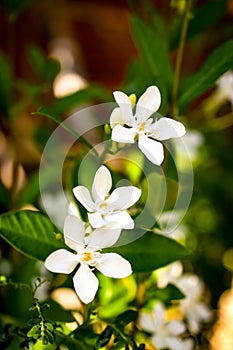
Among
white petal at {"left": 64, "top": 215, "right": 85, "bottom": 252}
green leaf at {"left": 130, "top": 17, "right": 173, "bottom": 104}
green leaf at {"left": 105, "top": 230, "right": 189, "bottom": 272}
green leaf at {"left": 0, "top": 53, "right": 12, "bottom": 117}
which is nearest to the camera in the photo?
white petal at {"left": 64, "top": 215, "right": 85, "bottom": 252}

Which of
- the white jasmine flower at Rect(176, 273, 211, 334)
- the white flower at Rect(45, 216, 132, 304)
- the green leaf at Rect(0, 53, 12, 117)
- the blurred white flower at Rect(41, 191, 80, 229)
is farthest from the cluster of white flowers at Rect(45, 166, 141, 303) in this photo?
the green leaf at Rect(0, 53, 12, 117)

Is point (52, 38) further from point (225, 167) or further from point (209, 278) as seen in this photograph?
point (209, 278)

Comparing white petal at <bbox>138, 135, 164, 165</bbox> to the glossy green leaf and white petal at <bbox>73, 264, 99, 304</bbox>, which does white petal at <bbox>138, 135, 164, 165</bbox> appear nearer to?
white petal at <bbox>73, 264, 99, 304</bbox>

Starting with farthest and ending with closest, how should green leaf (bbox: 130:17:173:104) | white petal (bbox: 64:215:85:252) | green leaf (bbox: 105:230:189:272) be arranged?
green leaf (bbox: 130:17:173:104) → green leaf (bbox: 105:230:189:272) → white petal (bbox: 64:215:85:252)

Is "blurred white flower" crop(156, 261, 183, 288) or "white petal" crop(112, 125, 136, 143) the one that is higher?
"white petal" crop(112, 125, 136, 143)

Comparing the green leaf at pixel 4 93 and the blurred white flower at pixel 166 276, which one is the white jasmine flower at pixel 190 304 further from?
the green leaf at pixel 4 93

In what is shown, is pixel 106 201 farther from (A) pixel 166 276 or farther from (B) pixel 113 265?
(A) pixel 166 276

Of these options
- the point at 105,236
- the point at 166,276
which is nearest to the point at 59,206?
the point at 166,276
